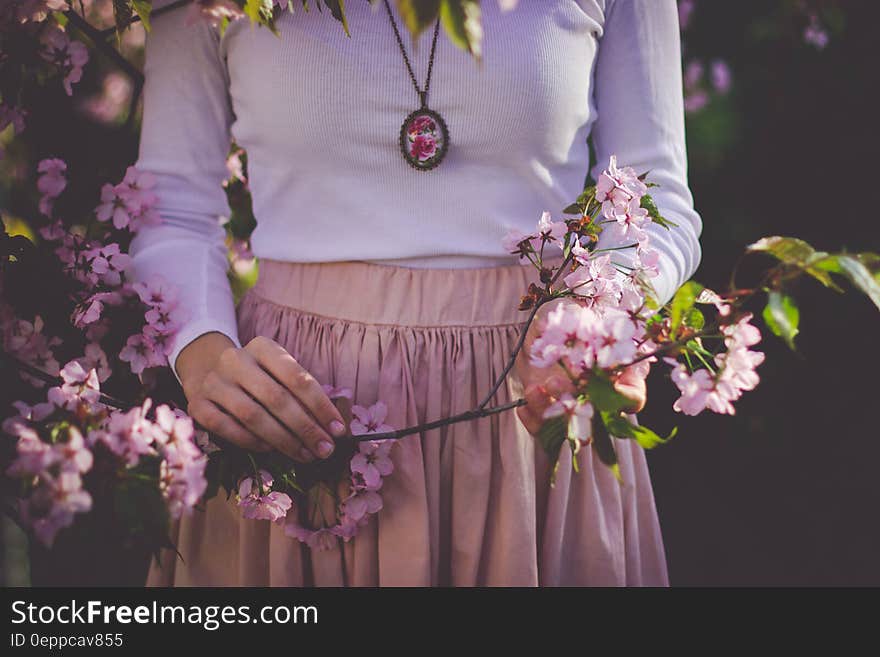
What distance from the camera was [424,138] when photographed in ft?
3.19

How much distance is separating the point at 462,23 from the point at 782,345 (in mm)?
2190

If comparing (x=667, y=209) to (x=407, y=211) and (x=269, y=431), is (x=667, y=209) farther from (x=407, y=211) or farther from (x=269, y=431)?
(x=269, y=431)

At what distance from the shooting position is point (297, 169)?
1.02 meters

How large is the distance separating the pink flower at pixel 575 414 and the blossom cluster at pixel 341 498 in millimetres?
298

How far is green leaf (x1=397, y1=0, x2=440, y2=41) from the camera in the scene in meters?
0.53

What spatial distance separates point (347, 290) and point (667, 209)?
1.53 feet

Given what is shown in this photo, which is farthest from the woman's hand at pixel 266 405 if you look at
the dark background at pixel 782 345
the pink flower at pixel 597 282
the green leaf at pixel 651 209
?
the dark background at pixel 782 345

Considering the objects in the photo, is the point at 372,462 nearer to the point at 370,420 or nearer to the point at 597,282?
the point at 370,420

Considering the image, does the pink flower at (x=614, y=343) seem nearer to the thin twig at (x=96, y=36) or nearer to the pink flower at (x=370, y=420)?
the pink flower at (x=370, y=420)

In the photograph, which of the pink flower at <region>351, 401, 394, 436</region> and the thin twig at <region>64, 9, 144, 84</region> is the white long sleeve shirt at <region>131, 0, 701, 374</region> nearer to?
the thin twig at <region>64, 9, 144, 84</region>

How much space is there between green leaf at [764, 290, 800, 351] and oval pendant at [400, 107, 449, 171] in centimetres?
48

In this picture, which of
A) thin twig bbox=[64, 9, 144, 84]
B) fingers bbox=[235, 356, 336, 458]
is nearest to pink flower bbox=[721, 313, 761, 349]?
fingers bbox=[235, 356, 336, 458]

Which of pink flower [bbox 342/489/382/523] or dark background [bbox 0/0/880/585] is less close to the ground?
dark background [bbox 0/0/880/585]

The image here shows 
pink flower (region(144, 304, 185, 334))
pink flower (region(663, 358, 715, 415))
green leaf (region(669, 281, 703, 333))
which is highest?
pink flower (region(144, 304, 185, 334))
